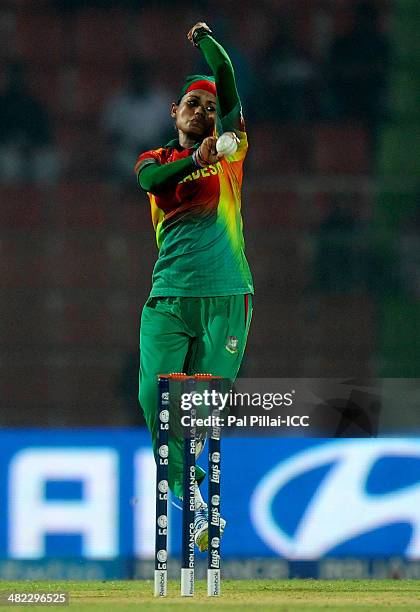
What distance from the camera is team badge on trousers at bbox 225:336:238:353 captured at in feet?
19.6

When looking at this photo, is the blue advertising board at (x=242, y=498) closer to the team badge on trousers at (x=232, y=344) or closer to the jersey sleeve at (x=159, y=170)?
the team badge on trousers at (x=232, y=344)

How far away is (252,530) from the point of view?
20.7 ft

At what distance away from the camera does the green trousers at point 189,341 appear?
5891 mm

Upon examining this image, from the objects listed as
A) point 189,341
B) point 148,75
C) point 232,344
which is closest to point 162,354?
point 189,341

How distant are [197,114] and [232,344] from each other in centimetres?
78

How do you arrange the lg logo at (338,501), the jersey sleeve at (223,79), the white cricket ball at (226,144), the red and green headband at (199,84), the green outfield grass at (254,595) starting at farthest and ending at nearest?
the lg logo at (338,501) → the red and green headband at (199,84) → the jersey sleeve at (223,79) → the white cricket ball at (226,144) → the green outfield grass at (254,595)

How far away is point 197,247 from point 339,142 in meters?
0.93

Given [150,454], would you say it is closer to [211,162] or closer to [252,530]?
[252,530]

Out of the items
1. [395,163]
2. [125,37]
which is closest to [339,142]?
[395,163]

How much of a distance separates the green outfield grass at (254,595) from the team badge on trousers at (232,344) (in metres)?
0.80

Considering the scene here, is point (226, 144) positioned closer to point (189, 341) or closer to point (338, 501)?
point (189, 341)

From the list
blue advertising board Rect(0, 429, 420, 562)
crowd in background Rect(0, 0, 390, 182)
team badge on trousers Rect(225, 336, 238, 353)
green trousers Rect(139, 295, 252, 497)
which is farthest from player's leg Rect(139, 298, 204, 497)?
crowd in background Rect(0, 0, 390, 182)

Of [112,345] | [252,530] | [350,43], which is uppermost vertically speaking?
[350,43]

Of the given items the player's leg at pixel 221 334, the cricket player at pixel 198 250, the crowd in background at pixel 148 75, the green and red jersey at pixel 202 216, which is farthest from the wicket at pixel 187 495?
the crowd in background at pixel 148 75
